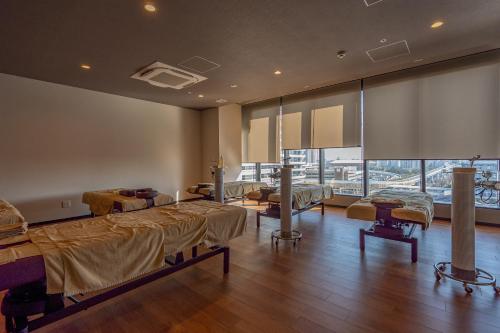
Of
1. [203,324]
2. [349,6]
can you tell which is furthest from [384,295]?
[349,6]

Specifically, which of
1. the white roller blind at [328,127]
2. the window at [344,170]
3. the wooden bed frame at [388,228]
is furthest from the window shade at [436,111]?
the wooden bed frame at [388,228]

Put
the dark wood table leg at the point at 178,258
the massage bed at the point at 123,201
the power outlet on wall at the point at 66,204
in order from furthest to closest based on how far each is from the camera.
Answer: the power outlet on wall at the point at 66,204 → the massage bed at the point at 123,201 → the dark wood table leg at the point at 178,258

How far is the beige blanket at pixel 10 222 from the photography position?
181 centimetres

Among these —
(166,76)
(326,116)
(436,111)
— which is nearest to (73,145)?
(166,76)

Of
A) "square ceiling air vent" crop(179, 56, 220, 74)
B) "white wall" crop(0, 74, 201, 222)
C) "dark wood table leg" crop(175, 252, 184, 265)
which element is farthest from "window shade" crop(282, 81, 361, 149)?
"dark wood table leg" crop(175, 252, 184, 265)

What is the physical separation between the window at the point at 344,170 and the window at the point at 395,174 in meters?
0.24

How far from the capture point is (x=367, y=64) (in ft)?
12.8

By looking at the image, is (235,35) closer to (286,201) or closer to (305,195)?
(286,201)

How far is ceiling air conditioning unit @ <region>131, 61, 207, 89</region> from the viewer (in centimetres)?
381

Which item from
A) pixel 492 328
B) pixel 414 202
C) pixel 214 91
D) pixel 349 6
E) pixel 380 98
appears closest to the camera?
pixel 492 328

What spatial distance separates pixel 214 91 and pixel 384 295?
4621 mm

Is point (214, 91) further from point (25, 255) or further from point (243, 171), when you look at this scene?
point (25, 255)

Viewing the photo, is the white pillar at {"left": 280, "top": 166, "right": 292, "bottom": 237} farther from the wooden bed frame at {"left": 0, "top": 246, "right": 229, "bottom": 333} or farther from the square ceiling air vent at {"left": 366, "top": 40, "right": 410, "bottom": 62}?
the wooden bed frame at {"left": 0, "top": 246, "right": 229, "bottom": 333}

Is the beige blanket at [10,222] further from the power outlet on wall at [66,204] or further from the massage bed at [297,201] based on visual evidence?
the massage bed at [297,201]
